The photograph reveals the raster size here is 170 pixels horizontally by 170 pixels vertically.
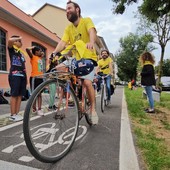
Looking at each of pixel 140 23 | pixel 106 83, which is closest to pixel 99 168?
pixel 106 83

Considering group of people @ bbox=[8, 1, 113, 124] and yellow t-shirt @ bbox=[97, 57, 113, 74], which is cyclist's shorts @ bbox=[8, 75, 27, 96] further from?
yellow t-shirt @ bbox=[97, 57, 113, 74]

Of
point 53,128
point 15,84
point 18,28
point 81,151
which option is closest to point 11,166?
point 53,128

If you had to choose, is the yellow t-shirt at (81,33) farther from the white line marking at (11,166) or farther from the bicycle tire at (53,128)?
the white line marking at (11,166)

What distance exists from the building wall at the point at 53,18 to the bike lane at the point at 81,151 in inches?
1317

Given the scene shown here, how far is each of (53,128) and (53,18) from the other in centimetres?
3644

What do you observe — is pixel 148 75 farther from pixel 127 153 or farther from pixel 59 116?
pixel 59 116

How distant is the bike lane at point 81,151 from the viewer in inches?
111

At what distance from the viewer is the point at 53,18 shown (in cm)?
3794

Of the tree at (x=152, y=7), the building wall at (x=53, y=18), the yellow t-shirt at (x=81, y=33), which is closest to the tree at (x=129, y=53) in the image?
the building wall at (x=53, y=18)

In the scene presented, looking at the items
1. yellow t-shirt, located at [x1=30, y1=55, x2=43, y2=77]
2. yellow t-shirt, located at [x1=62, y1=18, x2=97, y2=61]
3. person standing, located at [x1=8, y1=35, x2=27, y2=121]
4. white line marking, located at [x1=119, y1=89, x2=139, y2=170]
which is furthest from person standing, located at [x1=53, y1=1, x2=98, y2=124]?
yellow t-shirt, located at [x1=30, y1=55, x2=43, y2=77]

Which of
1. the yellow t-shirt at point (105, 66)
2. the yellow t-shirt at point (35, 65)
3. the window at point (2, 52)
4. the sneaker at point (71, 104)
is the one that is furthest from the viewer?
the window at point (2, 52)

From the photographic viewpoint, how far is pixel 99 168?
9.16ft

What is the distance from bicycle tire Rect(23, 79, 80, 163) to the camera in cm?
287

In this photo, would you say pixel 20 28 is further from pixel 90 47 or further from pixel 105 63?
pixel 90 47
